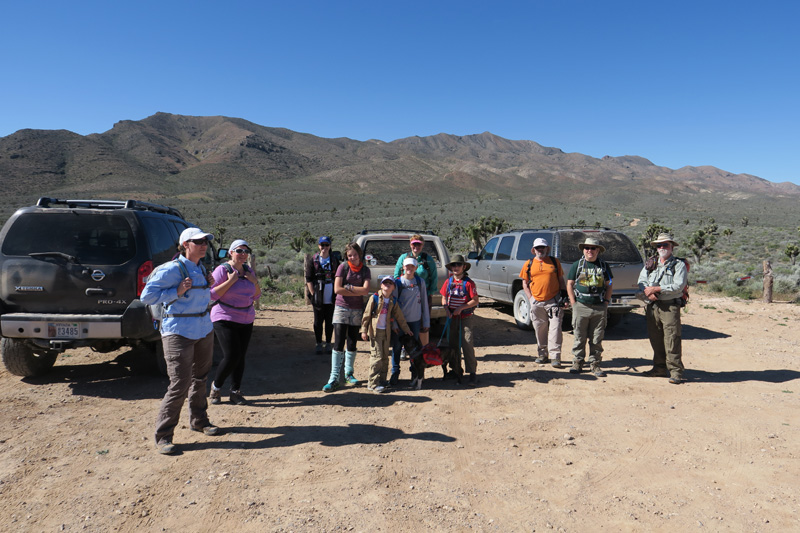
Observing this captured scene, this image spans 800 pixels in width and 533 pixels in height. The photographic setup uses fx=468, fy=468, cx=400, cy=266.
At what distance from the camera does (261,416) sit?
15.6 ft

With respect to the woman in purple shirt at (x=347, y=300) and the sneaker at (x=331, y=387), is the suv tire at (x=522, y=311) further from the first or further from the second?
the sneaker at (x=331, y=387)

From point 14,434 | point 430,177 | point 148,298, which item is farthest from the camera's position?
point 430,177

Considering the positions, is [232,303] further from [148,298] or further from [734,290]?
[734,290]

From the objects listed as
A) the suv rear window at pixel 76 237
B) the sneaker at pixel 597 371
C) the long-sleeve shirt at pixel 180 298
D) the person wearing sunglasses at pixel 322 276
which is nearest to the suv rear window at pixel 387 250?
the person wearing sunglasses at pixel 322 276

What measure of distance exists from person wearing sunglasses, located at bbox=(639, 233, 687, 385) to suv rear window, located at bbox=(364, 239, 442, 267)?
3.09 metres

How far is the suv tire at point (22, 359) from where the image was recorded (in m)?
5.38

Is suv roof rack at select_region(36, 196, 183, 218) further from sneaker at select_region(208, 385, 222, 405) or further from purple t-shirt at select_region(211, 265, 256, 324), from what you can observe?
sneaker at select_region(208, 385, 222, 405)

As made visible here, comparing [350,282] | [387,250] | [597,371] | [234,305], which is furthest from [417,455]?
[387,250]

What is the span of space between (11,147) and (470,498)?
5650 inches

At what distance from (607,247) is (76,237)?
26.3 ft

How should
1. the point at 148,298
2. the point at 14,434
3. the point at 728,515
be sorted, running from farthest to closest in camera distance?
1. the point at 14,434
2. the point at 148,298
3. the point at 728,515

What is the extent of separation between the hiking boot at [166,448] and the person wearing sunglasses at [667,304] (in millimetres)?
5584

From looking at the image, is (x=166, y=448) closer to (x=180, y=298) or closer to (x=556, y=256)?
(x=180, y=298)

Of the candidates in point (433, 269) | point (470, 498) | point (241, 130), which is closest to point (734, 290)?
point (433, 269)
